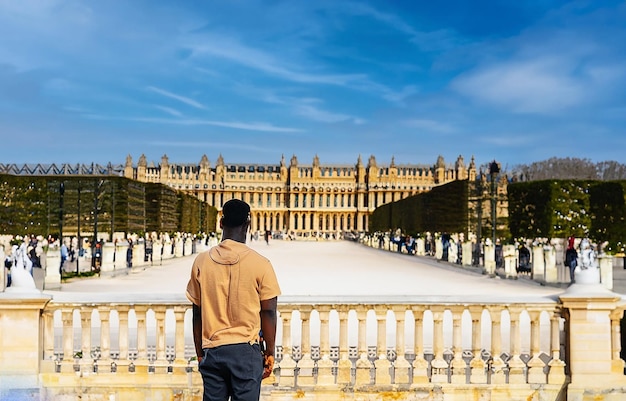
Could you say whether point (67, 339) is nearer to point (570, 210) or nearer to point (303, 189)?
point (570, 210)

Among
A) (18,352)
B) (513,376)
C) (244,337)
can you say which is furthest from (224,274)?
(513,376)

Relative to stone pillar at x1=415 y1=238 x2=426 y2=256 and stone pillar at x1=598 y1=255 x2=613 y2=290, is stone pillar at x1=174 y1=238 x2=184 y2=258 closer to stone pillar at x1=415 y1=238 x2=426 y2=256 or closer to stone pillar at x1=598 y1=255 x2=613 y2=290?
stone pillar at x1=415 y1=238 x2=426 y2=256

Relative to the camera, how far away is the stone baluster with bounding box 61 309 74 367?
6.10 metres

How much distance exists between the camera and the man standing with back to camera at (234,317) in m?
3.88

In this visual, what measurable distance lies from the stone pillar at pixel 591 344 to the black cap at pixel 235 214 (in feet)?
11.0

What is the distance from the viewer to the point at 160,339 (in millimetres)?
6188

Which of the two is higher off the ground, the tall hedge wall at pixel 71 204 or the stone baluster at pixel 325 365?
the tall hedge wall at pixel 71 204

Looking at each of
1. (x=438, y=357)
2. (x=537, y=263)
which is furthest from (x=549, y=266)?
(x=438, y=357)

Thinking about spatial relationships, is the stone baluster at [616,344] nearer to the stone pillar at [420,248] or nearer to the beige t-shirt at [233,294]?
the beige t-shirt at [233,294]

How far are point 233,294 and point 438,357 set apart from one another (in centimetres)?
300

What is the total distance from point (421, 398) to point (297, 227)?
373 ft

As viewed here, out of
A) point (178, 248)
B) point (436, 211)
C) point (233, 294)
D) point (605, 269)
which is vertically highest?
point (436, 211)

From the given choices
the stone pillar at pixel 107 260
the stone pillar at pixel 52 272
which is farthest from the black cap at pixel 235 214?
the stone pillar at pixel 107 260

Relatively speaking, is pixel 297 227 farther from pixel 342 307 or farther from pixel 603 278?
pixel 342 307
